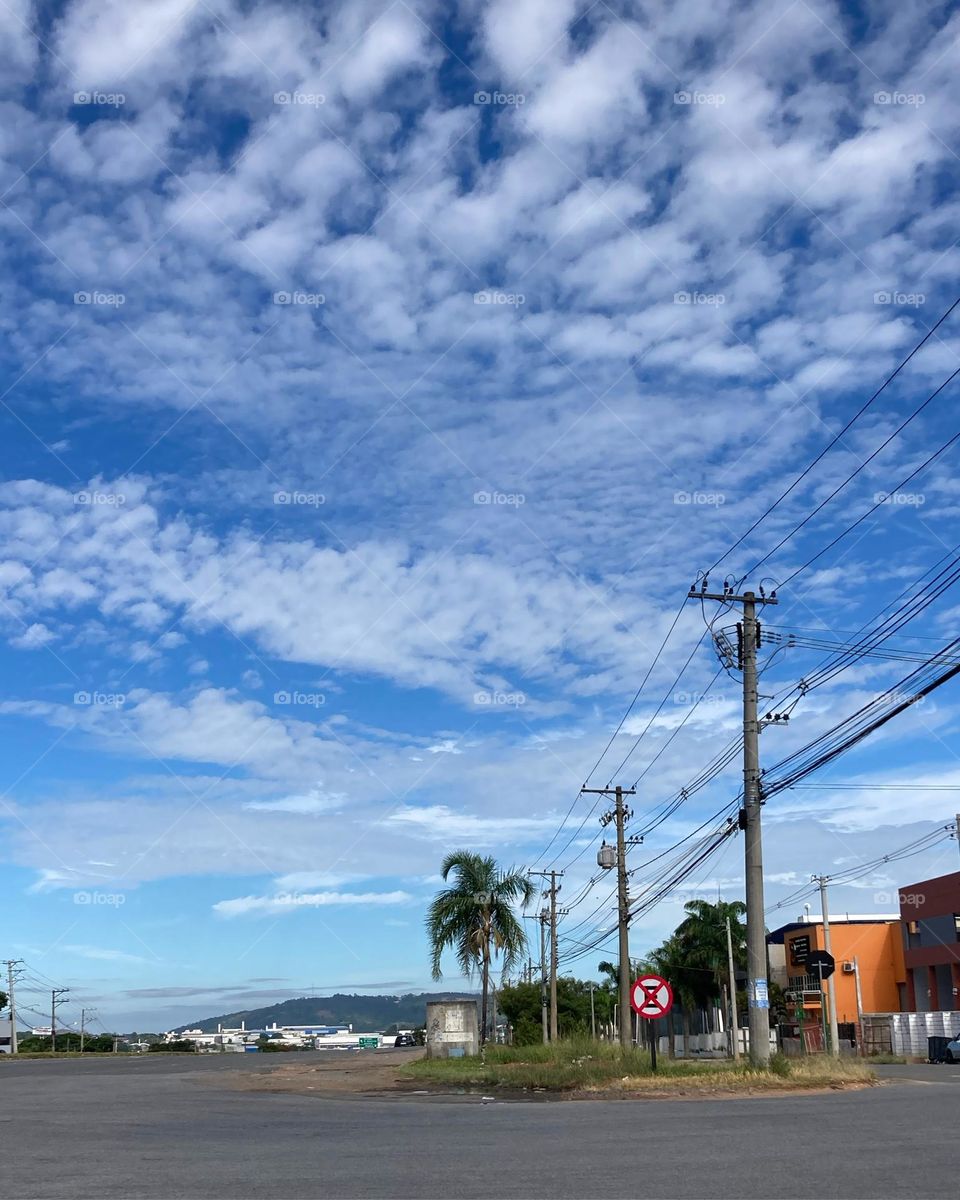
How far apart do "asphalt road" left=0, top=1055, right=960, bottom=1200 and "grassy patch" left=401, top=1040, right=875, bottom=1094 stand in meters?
2.67

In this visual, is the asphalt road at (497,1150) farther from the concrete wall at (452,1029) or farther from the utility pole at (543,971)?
the utility pole at (543,971)

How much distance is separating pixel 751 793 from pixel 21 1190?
A: 2003cm

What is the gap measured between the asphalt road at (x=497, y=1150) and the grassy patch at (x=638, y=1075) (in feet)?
8.76

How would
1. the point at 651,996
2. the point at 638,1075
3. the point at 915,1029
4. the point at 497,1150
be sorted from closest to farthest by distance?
the point at 497,1150
the point at 638,1075
the point at 651,996
the point at 915,1029

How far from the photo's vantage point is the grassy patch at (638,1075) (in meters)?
24.0

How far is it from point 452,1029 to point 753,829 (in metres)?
19.4

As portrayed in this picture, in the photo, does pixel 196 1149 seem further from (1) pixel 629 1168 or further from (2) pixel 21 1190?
(1) pixel 629 1168

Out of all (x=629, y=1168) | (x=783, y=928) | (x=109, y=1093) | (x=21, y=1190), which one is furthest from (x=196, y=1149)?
(x=783, y=928)

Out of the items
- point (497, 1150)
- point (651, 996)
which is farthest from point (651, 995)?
point (497, 1150)

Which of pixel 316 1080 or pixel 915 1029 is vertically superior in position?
pixel 316 1080

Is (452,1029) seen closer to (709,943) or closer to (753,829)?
(753,829)

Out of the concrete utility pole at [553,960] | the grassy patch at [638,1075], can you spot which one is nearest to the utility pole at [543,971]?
the concrete utility pole at [553,960]

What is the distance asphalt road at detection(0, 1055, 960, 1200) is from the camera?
9961 mm

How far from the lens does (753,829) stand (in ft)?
89.2
